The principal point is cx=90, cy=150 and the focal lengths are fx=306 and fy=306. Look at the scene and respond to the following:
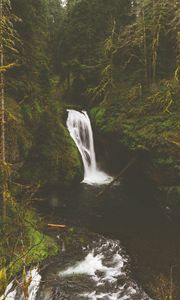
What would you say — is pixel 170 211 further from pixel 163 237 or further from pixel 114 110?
pixel 114 110

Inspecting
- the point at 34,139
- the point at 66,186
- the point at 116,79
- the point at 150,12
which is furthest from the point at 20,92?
the point at 150,12

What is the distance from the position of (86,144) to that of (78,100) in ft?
21.2

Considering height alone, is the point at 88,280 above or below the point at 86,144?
below

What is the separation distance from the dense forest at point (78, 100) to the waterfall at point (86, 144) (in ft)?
1.78

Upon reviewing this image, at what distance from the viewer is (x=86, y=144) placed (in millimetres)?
20406

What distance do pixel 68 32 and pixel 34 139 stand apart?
15.9 metres

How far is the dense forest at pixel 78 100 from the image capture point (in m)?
10.3

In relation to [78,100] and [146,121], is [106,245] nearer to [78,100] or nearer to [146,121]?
[146,121]

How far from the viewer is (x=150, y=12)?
70.6 ft

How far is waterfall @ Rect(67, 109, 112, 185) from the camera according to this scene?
19.4m

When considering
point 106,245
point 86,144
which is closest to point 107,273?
point 106,245

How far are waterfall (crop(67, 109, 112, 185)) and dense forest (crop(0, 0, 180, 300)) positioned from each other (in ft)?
1.78

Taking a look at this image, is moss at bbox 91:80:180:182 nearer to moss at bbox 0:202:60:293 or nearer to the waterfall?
the waterfall

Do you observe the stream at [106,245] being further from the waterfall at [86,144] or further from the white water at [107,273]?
the waterfall at [86,144]
